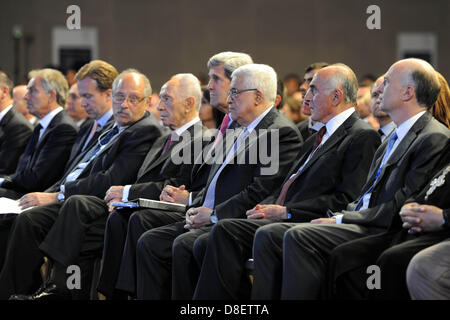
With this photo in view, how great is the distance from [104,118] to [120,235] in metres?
1.31

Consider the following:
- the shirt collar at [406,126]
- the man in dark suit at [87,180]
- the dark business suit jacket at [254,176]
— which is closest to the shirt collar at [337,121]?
the dark business suit jacket at [254,176]

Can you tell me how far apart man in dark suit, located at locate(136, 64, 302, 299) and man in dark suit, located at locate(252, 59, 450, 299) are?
515 millimetres

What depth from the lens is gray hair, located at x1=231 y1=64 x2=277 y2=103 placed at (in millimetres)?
4277

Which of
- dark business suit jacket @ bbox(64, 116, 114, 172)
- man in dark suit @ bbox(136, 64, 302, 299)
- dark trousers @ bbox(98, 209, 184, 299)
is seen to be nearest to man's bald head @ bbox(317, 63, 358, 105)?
man in dark suit @ bbox(136, 64, 302, 299)

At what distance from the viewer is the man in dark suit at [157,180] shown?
431 centimetres

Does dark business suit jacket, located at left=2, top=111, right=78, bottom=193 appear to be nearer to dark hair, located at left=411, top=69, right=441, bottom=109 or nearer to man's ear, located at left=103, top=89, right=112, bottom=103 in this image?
man's ear, located at left=103, top=89, right=112, bottom=103

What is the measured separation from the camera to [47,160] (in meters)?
5.45

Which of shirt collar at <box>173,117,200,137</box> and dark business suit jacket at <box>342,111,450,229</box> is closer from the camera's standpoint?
dark business suit jacket at <box>342,111,450,229</box>

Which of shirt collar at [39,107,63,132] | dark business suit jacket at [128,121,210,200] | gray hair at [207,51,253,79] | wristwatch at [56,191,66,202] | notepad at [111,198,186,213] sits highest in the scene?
gray hair at [207,51,253,79]

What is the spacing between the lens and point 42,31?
35.1 ft

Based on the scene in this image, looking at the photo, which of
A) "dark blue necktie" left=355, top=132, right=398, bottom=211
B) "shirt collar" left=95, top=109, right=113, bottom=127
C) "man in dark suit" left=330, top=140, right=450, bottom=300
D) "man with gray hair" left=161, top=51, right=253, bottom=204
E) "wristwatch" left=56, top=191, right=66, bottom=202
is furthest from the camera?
"shirt collar" left=95, top=109, right=113, bottom=127

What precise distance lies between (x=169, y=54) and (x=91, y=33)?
1075mm

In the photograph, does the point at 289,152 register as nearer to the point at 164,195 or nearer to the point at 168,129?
the point at 164,195

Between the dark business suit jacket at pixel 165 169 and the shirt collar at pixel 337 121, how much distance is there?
3.03 ft
